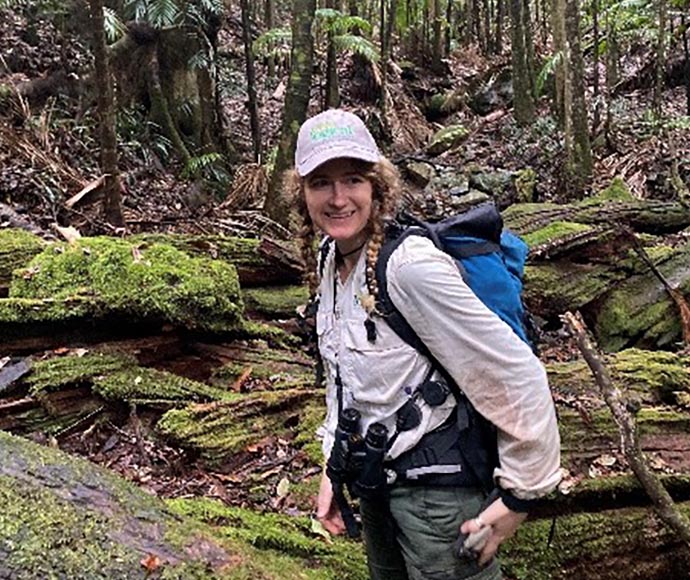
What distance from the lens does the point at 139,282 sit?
200 inches

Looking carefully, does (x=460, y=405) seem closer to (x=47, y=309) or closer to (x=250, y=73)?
(x=47, y=309)

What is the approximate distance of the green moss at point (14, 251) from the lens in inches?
229

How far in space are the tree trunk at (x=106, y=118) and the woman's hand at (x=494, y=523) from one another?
21.0 feet

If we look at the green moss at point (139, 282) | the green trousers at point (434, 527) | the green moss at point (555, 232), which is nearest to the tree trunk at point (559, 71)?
the green moss at point (555, 232)

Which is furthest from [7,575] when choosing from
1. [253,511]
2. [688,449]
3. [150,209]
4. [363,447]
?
[150,209]

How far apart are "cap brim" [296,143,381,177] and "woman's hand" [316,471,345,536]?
118 centimetres

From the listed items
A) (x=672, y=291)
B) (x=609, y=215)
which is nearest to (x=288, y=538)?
(x=672, y=291)

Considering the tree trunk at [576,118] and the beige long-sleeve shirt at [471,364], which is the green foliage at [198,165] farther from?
the beige long-sleeve shirt at [471,364]

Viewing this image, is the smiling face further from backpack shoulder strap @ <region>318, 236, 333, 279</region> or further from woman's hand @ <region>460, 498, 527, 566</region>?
woman's hand @ <region>460, 498, 527, 566</region>

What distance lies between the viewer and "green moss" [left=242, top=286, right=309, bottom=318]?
21.9 ft

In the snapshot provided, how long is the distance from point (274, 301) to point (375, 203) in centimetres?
458

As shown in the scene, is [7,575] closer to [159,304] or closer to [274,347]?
[159,304]

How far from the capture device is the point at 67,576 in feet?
7.55

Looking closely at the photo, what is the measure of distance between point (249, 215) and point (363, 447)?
27.6ft
